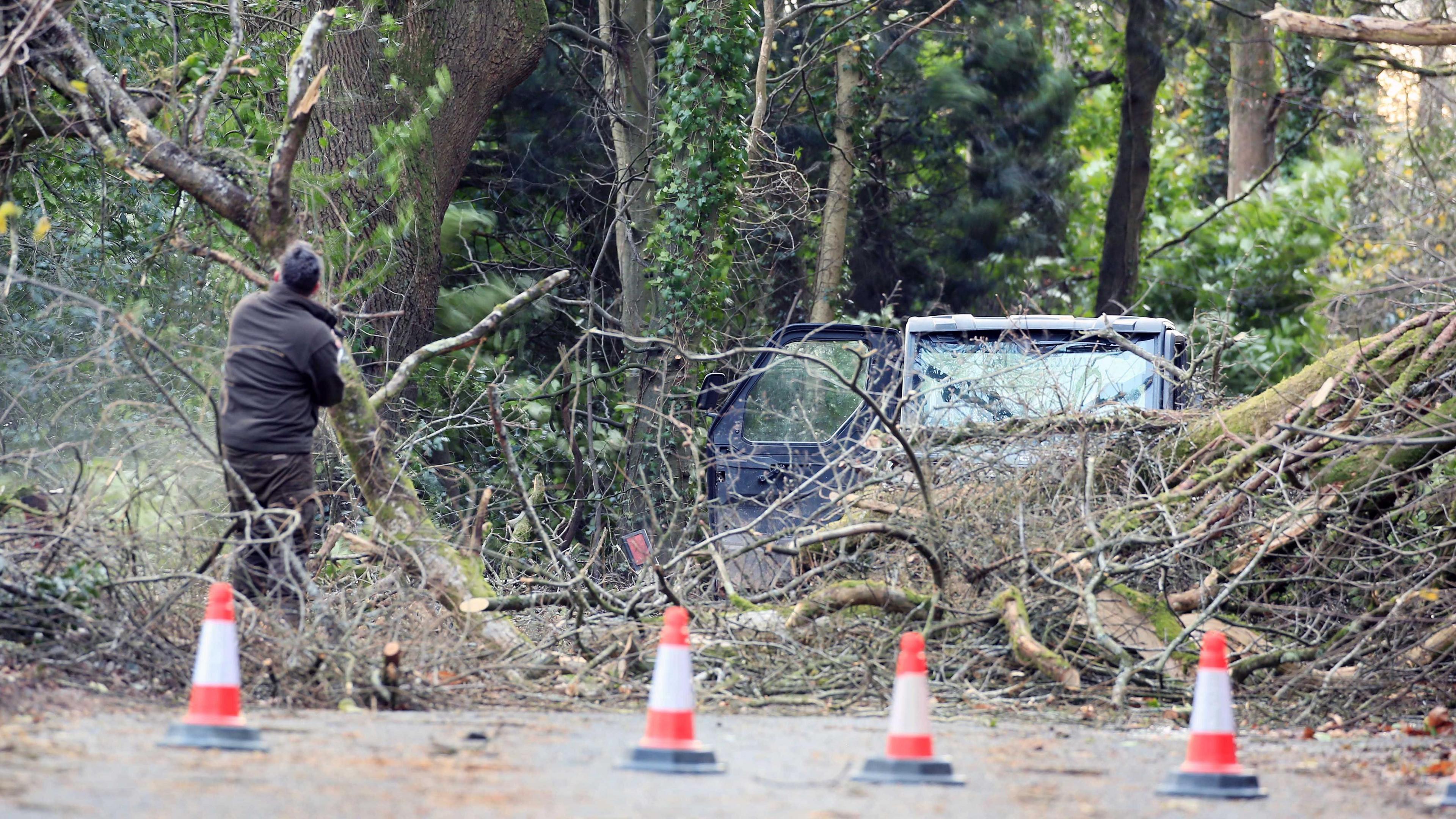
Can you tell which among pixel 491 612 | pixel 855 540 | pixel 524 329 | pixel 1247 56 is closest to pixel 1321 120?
pixel 1247 56

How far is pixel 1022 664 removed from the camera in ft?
24.2

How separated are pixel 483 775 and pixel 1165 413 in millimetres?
5391

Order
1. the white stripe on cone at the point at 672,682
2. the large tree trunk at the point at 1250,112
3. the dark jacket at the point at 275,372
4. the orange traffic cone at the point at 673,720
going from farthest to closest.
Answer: the large tree trunk at the point at 1250,112, the dark jacket at the point at 275,372, the white stripe on cone at the point at 672,682, the orange traffic cone at the point at 673,720

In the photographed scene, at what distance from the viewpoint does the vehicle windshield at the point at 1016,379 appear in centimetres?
893

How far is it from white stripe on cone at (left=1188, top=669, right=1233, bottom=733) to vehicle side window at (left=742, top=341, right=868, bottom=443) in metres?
5.55

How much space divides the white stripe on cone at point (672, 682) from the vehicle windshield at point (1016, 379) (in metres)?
3.50

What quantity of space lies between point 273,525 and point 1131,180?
16935mm

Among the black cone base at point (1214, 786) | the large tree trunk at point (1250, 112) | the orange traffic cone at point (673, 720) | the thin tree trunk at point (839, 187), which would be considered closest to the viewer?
the black cone base at point (1214, 786)

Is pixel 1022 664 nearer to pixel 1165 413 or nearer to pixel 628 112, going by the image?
pixel 1165 413

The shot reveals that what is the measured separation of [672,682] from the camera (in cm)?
→ 509

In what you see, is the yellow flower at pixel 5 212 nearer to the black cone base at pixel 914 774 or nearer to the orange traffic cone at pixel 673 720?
the orange traffic cone at pixel 673 720

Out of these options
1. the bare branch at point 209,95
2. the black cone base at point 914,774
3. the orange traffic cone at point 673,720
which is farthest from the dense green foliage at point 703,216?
the black cone base at point 914,774

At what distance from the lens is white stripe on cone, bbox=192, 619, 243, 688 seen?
5086 mm

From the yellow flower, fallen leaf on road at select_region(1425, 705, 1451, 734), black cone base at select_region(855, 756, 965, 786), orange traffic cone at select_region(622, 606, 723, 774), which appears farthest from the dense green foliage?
black cone base at select_region(855, 756, 965, 786)
